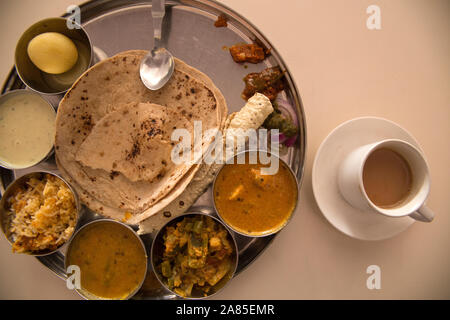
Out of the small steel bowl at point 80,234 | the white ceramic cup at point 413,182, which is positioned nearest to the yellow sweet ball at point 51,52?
the small steel bowl at point 80,234

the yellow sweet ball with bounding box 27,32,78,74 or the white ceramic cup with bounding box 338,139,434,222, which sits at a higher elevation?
the yellow sweet ball with bounding box 27,32,78,74

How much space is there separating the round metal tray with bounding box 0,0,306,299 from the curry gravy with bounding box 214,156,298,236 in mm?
209

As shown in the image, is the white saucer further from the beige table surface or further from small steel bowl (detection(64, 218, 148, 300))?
small steel bowl (detection(64, 218, 148, 300))

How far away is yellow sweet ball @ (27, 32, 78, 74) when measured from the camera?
5.56ft

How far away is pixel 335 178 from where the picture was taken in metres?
1.79

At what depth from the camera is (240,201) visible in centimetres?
165

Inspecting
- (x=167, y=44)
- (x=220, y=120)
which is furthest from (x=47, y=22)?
(x=220, y=120)

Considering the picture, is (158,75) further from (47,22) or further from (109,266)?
(109,266)

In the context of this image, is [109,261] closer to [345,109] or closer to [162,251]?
[162,251]

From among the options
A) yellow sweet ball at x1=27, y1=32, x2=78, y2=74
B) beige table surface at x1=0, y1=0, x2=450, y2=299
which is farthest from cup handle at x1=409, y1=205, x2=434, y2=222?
yellow sweet ball at x1=27, y1=32, x2=78, y2=74

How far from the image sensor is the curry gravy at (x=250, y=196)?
5.42 feet

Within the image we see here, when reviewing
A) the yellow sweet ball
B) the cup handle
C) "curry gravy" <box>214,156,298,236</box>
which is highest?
the yellow sweet ball

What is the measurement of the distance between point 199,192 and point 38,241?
0.88 m

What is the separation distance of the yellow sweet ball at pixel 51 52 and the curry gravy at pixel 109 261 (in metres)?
0.91
